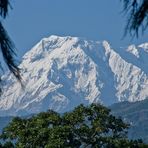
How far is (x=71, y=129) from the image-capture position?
5094cm

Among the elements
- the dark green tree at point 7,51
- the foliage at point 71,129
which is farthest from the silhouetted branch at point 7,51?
the foliage at point 71,129

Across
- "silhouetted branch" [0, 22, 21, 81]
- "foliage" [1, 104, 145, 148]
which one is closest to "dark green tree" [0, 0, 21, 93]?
"silhouetted branch" [0, 22, 21, 81]

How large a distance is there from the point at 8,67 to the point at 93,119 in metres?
48.1

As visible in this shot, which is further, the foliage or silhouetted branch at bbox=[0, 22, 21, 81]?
the foliage

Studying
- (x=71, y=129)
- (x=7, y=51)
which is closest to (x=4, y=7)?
(x=7, y=51)

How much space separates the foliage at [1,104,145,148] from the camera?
49.6 metres

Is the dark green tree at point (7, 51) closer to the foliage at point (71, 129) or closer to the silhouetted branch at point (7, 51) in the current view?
the silhouetted branch at point (7, 51)

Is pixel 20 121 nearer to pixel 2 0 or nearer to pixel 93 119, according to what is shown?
pixel 93 119

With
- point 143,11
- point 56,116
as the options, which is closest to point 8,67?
point 143,11

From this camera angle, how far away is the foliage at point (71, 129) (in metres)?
49.6

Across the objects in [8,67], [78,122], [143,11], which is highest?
[78,122]

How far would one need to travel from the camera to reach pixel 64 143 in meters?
48.2

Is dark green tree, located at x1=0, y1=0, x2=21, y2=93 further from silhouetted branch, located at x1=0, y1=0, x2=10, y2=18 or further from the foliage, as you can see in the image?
the foliage

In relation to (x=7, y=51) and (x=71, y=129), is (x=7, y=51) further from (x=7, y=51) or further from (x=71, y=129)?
(x=71, y=129)
